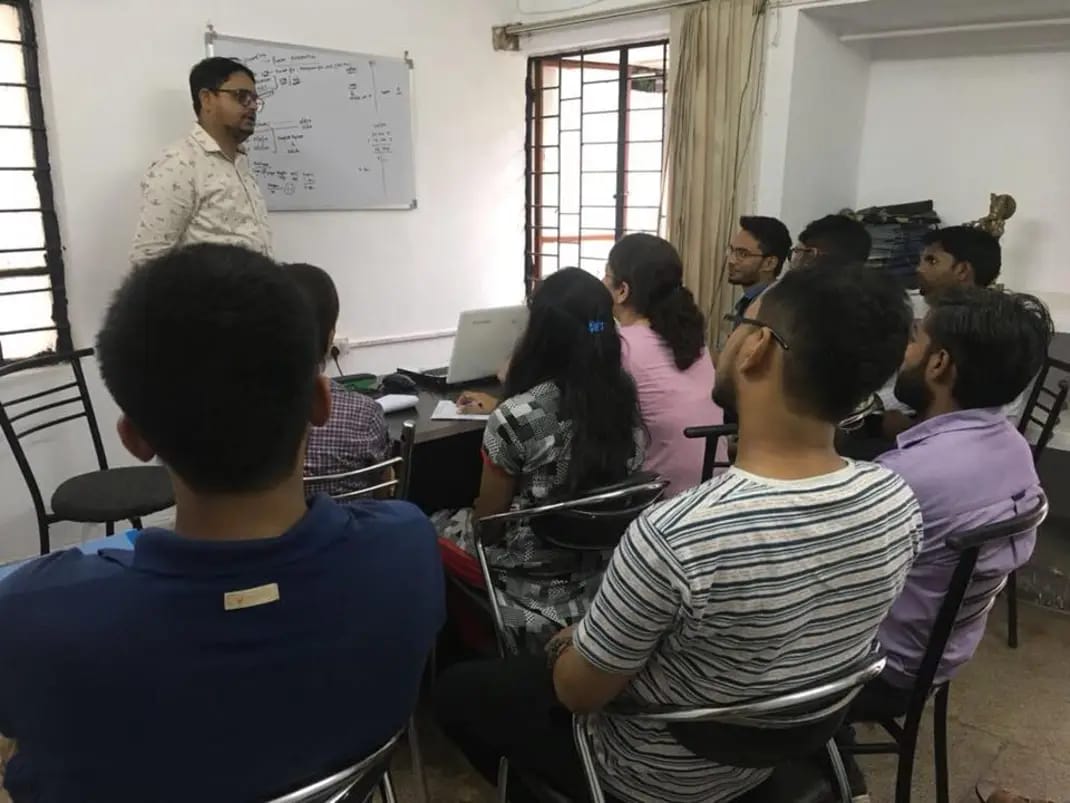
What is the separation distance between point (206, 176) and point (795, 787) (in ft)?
8.90

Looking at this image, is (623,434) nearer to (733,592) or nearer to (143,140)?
(733,592)

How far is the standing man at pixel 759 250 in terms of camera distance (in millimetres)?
3158

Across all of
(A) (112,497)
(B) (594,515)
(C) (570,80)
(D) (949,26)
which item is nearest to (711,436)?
(B) (594,515)

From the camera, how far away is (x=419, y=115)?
13.4 feet

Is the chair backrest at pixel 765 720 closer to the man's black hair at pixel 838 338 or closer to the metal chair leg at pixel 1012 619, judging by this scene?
the man's black hair at pixel 838 338

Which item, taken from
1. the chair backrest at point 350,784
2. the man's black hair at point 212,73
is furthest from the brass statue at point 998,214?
the chair backrest at point 350,784

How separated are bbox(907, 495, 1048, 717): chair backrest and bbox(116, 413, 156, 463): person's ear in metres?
1.08

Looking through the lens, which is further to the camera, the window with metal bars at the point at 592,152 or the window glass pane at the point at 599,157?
the window glass pane at the point at 599,157

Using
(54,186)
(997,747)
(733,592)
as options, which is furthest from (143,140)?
(997,747)

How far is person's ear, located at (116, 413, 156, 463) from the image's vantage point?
793 mm

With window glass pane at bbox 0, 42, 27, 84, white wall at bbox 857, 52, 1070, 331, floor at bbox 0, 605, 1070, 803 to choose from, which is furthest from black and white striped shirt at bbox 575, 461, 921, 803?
window glass pane at bbox 0, 42, 27, 84

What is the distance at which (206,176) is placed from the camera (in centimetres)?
299

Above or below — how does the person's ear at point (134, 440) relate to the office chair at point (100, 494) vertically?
above

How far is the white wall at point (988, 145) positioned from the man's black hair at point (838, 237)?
77 cm
